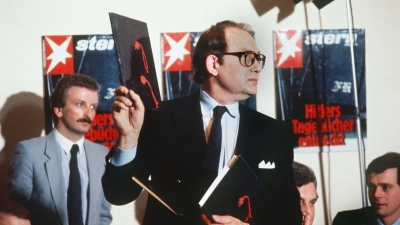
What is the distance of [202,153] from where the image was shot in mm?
1869

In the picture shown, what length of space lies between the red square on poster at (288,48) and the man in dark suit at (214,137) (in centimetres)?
46

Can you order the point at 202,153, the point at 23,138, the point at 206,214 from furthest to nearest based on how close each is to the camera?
the point at 23,138
the point at 202,153
the point at 206,214

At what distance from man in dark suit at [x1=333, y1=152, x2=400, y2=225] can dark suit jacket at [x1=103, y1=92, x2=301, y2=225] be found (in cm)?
66

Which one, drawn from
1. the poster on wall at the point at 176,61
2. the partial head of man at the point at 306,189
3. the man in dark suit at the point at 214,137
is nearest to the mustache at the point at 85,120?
the poster on wall at the point at 176,61

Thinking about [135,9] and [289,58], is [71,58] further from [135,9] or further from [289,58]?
[289,58]

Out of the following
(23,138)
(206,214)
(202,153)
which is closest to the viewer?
(206,214)

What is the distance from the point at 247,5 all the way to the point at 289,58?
1.06 feet

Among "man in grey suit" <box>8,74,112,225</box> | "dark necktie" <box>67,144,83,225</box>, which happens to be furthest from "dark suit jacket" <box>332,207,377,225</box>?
"dark necktie" <box>67,144,83,225</box>

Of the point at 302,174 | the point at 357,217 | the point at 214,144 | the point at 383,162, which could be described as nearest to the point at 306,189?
the point at 302,174

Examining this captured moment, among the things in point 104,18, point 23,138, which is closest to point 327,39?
point 104,18

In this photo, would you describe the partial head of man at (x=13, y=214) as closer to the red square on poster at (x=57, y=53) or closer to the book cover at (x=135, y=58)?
the red square on poster at (x=57, y=53)

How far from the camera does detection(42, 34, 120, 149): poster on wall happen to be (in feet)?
7.48

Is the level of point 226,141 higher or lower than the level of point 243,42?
lower

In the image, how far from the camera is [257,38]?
7.70 ft
